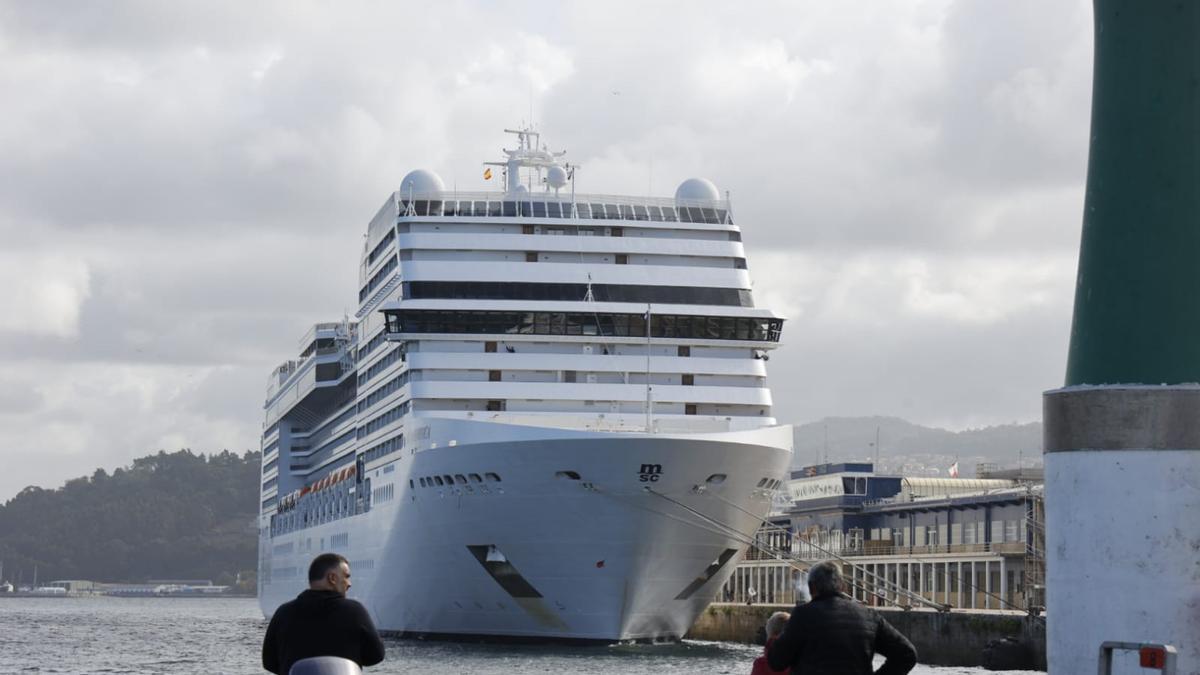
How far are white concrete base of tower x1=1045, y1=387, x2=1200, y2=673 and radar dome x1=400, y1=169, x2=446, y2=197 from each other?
145ft

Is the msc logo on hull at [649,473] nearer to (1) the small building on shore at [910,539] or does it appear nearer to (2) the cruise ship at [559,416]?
(2) the cruise ship at [559,416]

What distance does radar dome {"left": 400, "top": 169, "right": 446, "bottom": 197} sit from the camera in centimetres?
5759

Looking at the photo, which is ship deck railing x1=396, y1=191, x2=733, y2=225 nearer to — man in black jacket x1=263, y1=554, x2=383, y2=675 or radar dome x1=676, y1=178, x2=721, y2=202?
radar dome x1=676, y1=178, x2=721, y2=202

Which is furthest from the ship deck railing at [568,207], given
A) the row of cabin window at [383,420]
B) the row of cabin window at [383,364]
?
the row of cabin window at [383,420]

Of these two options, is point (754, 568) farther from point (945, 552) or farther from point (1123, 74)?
point (1123, 74)

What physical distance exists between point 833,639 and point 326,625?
111 inches

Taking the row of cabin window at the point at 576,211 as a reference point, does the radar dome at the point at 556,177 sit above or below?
above

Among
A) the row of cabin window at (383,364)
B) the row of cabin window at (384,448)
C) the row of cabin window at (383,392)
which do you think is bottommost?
the row of cabin window at (384,448)

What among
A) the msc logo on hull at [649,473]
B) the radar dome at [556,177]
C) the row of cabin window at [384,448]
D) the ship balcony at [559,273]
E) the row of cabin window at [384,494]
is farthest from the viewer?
the radar dome at [556,177]

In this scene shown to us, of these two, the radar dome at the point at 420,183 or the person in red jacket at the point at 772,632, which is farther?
the radar dome at the point at 420,183

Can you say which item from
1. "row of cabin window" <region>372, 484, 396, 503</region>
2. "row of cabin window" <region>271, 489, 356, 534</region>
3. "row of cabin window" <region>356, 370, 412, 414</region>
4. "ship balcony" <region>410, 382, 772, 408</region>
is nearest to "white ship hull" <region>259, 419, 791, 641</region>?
"ship balcony" <region>410, 382, 772, 408</region>

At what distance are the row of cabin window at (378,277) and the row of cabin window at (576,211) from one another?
6.80ft

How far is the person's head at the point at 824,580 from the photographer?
36.0ft

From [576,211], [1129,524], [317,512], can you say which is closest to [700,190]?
[576,211]
